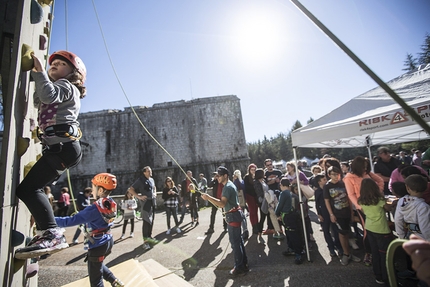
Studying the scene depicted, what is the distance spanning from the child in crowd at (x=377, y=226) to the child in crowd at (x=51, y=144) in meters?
4.08

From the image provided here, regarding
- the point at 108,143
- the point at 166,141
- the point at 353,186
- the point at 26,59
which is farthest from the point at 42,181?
the point at 108,143

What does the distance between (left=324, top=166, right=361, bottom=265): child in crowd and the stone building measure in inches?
789

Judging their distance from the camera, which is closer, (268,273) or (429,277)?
(429,277)

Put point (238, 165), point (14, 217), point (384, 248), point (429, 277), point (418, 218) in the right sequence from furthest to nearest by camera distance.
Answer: point (238, 165) < point (384, 248) < point (418, 218) < point (14, 217) < point (429, 277)

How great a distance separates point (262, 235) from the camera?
6.05 meters

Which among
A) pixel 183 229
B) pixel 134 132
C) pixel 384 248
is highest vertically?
pixel 134 132

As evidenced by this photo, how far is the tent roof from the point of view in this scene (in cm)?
328

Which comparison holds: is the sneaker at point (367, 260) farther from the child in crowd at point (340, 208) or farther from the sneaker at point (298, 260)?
the sneaker at point (298, 260)

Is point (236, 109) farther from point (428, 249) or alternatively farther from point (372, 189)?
point (428, 249)

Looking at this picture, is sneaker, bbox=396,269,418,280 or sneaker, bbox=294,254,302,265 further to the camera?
sneaker, bbox=294,254,302,265

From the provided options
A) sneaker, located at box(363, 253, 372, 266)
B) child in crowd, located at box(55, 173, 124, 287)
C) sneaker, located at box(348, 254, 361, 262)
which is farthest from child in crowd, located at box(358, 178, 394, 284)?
child in crowd, located at box(55, 173, 124, 287)

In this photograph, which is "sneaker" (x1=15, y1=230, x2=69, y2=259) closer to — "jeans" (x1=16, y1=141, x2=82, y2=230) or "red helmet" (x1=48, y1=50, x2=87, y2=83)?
"jeans" (x1=16, y1=141, x2=82, y2=230)

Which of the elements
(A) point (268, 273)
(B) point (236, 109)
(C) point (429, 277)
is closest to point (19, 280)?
(C) point (429, 277)

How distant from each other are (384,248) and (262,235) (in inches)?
136
